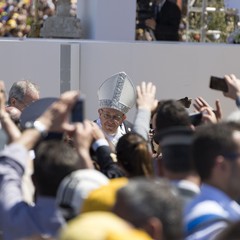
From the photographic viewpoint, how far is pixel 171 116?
417 cm

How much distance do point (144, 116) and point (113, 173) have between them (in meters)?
0.50

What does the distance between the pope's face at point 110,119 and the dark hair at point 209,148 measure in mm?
3239

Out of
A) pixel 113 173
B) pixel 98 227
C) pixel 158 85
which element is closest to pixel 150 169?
pixel 113 173

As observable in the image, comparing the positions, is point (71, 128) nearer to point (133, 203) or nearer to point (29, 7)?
point (133, 203)

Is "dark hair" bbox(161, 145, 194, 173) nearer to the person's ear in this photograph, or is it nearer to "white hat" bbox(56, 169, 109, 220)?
"white hat" bbox(56, 169, 109, 220)

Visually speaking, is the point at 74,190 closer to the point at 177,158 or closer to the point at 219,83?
the point at 177,158

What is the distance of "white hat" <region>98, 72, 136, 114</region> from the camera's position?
22.6 feet

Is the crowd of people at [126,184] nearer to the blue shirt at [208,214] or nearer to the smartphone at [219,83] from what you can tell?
the blue shirt at [208,214]

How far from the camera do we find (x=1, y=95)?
3.93 metres

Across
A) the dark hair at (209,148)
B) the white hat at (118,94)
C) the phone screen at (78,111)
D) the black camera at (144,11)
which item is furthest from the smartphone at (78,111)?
the black camera at (144,11)

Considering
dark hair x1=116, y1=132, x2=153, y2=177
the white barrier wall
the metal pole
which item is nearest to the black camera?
the metal pole

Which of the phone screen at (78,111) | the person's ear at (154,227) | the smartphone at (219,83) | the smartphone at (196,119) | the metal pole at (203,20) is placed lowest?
the metal pole at (203,20)

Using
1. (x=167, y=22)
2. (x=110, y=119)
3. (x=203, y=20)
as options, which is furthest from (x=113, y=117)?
(x=203, y=20)

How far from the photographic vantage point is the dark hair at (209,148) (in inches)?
131
